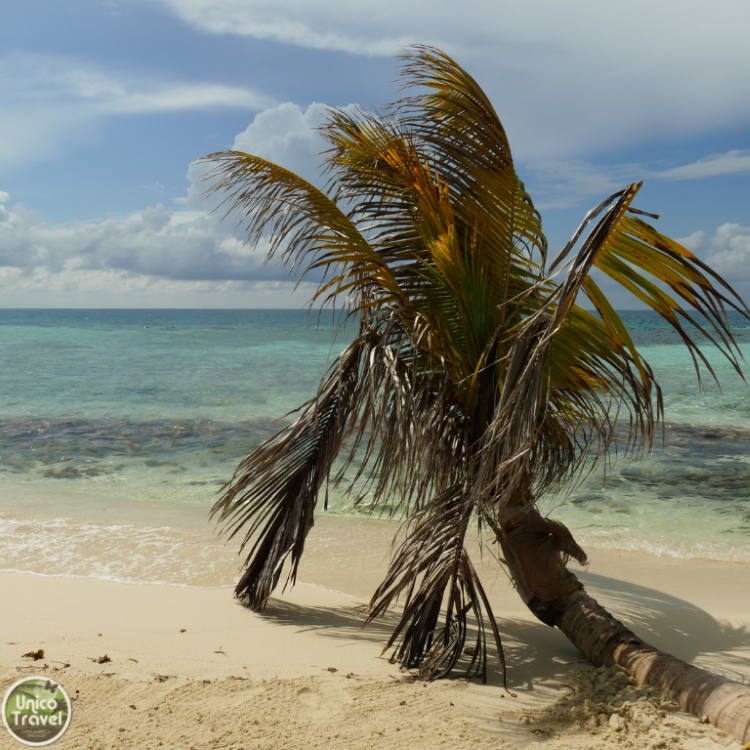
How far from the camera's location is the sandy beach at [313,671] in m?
2.60

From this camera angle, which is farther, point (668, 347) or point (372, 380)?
point (668, 347)

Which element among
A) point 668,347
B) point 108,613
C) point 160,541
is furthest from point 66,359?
point 668,347

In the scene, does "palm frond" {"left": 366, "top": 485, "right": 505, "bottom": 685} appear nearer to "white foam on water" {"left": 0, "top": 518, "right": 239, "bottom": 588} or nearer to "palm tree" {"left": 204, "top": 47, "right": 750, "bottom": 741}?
"palm tree" {"left": 204, "top": 47, "right": 750, "bottom": 741}

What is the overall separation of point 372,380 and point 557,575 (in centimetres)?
155

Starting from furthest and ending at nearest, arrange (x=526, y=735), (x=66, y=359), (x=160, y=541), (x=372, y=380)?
(x=66, y=359), (x=160, y=541), (x=372, y=380), (x=526, y=735)

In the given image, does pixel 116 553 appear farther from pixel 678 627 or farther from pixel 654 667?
pixel 678 627

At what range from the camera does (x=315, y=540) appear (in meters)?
6.11

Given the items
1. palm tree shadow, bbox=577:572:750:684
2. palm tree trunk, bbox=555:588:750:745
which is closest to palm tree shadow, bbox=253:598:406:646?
palm tree trunk, bbox=555:588:750:745

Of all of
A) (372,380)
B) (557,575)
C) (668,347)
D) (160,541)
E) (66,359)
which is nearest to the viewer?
(372,380)

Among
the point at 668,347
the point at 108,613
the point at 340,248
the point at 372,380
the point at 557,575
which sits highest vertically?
the point at 668,347

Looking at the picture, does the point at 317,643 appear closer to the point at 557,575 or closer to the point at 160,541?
the point at 557,575

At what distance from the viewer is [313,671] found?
320cm

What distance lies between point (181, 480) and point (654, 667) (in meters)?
6.86

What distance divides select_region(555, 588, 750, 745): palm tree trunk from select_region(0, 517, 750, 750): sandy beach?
7 cm
